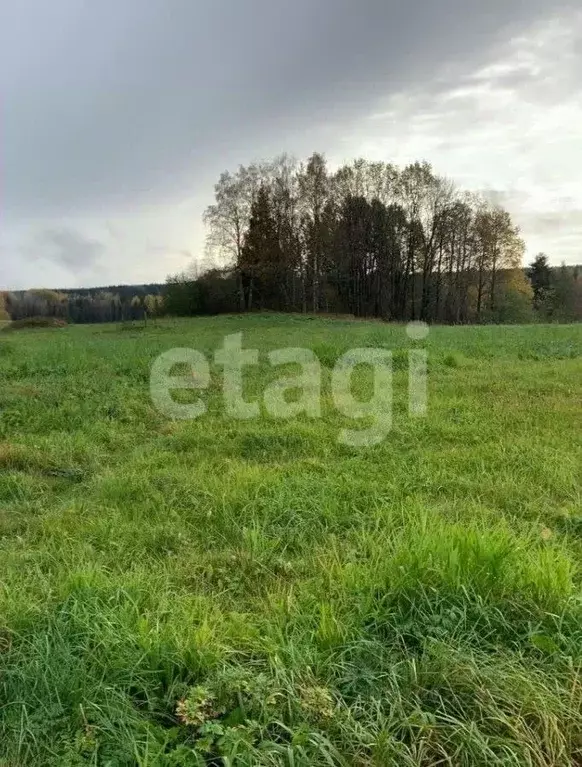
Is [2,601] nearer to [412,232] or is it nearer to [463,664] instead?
[463,664]

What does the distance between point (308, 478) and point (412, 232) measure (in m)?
35.6

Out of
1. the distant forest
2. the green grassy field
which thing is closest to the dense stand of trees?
the distant forest

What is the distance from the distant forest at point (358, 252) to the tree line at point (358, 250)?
0.25 feet

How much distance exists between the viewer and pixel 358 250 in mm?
36188

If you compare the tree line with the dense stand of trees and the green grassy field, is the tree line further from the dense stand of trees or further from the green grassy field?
the green grassy field

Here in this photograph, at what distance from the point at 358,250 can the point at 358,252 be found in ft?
0.50

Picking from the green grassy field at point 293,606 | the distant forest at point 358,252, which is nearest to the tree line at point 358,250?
the distant forest at point 358,252

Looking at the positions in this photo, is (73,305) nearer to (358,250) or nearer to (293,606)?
(358,250)

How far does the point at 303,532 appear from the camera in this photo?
3.44m

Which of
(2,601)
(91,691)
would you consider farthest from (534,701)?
(2,601)

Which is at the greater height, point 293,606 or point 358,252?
point 358,252

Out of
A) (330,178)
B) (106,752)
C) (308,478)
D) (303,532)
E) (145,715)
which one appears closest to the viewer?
(106,752)

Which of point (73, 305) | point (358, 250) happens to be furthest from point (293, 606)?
point (73, 305)

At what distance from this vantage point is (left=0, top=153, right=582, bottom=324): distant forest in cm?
3444
